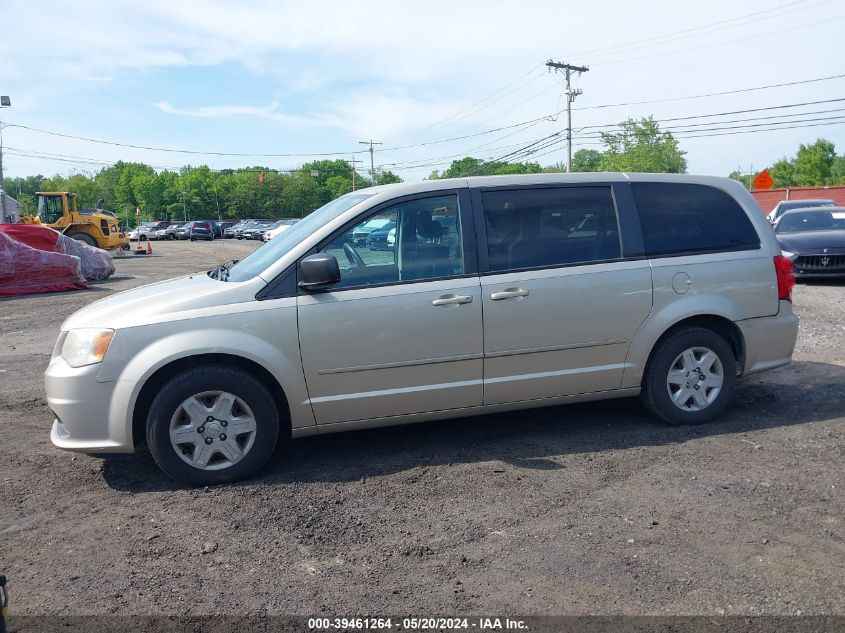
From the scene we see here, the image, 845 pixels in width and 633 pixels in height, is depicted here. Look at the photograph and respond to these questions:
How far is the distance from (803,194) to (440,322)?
42.2m

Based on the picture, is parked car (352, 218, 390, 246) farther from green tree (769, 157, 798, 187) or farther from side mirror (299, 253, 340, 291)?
green tree (769, 157, 798, 187)

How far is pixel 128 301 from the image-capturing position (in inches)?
189

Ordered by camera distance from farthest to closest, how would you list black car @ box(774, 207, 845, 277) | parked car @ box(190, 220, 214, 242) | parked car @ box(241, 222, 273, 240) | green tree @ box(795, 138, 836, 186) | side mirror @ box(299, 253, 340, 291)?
green tree @ box(795, 138, 836, 186) < parked car @ box(190, 220, 214, 242) < parked car @ box(241, 222, 273, 240) < black car @ box(774, 207, 845, 277) < side mirror @ box(299, 253, 340, 291)

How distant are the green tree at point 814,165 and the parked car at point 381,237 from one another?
80.3m

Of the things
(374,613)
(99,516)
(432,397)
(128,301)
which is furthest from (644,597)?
(128,301)

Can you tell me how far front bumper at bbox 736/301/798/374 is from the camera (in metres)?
5.45

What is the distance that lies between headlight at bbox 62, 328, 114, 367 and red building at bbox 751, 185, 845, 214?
37.4m

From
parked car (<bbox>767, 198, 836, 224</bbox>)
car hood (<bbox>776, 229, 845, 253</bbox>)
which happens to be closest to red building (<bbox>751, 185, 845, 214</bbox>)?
parked car (<bbox>767, 198, 836, 224</bbox>)

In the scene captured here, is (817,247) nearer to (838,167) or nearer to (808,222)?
(808,222)

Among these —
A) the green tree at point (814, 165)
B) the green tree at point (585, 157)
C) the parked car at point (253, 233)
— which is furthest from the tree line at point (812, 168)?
the parked car at point (253, 233)

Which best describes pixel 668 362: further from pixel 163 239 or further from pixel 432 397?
pixel 163 239

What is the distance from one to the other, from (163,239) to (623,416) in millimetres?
60927

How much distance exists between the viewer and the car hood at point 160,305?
4.46 meters

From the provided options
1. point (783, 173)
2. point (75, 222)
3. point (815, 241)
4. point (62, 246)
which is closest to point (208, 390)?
point (815, 241)
